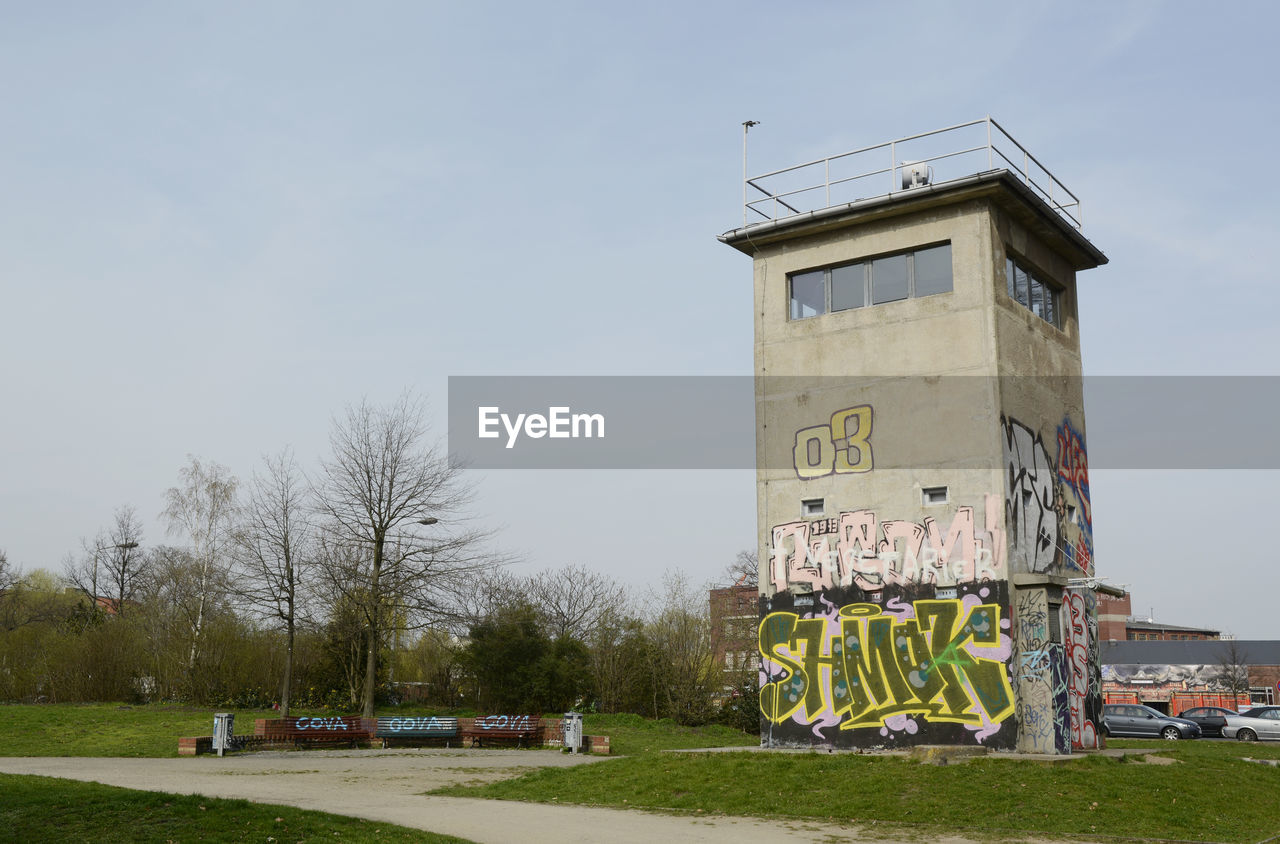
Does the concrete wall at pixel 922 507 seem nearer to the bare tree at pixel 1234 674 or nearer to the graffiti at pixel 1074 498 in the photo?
the graffiti at pixel 1074 498

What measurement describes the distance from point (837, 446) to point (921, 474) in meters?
1.82

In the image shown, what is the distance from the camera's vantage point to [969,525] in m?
18.8

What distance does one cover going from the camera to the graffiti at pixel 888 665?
1822 cm

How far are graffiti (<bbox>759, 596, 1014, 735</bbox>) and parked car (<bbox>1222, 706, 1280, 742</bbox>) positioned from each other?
2058cm

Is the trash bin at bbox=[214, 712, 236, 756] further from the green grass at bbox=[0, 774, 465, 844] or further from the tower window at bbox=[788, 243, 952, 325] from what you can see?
the tower window at bbox=[788, 243, 952, 325]

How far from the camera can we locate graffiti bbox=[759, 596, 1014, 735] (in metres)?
18.2

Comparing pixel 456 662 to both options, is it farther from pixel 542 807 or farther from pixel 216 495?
pixel 542 807

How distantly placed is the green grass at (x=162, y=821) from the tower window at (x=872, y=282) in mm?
13384

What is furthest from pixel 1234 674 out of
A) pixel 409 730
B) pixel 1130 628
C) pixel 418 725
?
pixel 409 730

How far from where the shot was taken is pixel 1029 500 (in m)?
19.6

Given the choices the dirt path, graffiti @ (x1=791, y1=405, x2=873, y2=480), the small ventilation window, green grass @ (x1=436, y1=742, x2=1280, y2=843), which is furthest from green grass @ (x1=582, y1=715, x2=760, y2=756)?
the small ventilation window

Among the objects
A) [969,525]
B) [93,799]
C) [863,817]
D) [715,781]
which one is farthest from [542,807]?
[969,525]

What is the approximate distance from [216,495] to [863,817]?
35909 mm

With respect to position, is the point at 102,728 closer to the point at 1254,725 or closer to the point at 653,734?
the point at 653,734
